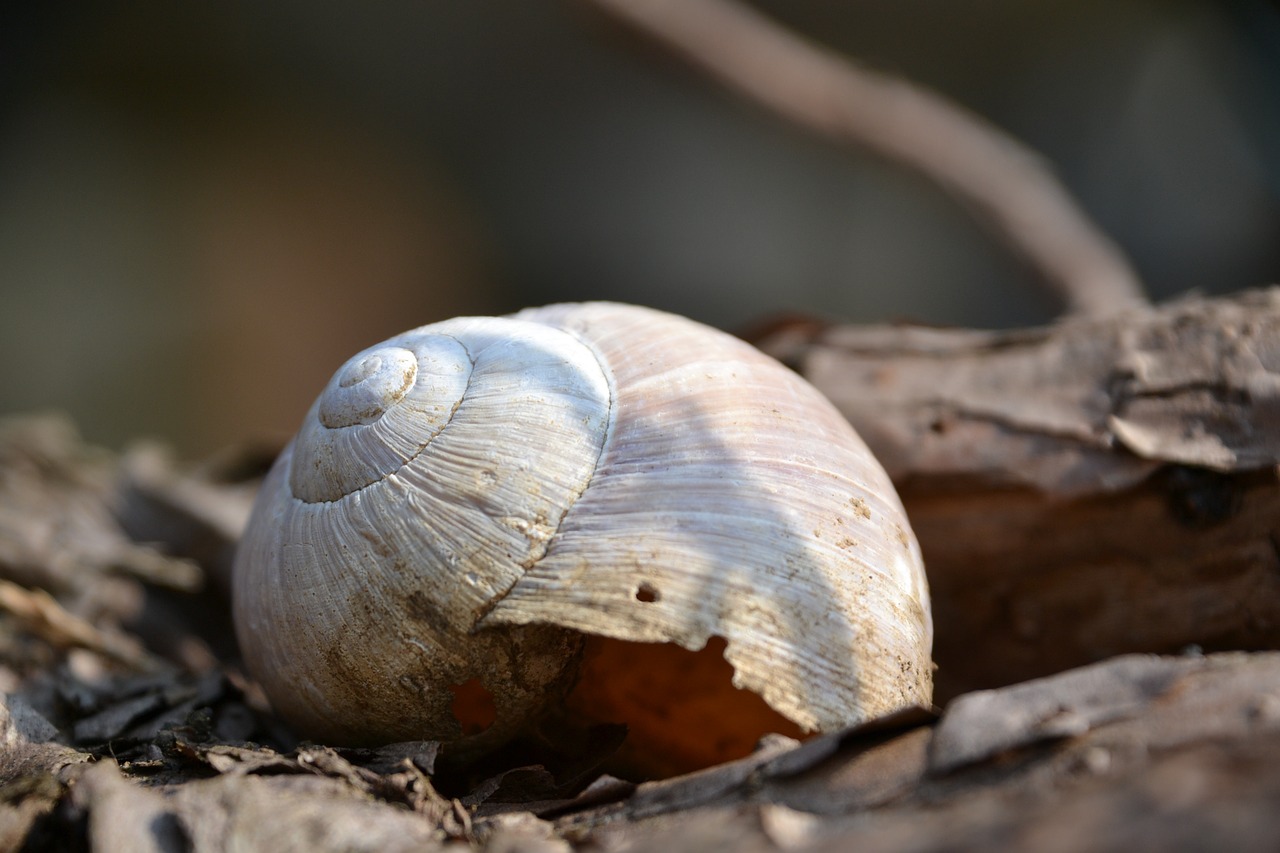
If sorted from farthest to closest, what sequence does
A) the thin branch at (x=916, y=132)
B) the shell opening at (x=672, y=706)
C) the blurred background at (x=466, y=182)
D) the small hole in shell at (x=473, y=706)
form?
the blurred background at (x=466, y=182) → the thin branch at (x=916, y=132) → the shell opening at (x=672, y=706) → the small hole in shell at (x=473, y=706)

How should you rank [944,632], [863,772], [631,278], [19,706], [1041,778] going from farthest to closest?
1. [631,278]
2. [944,632]
3. [19,706]
4. [863,772]
5. [1041,778]

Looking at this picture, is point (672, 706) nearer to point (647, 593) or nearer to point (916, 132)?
point (647, 593)

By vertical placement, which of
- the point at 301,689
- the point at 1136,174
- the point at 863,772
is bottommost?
the point at 301,689

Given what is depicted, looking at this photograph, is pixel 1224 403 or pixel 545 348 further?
pixel 1224 403

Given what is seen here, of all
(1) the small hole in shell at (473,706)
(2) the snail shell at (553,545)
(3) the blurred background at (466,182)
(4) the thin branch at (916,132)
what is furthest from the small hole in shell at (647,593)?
(3) the blurred background at (466,182)

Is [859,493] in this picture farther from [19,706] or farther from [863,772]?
[19,706]

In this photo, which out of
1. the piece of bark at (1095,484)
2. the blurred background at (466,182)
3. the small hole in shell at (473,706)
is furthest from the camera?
the blurred background at (466,182)

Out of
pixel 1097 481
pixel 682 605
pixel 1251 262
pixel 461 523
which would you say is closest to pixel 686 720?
pixel 682 605

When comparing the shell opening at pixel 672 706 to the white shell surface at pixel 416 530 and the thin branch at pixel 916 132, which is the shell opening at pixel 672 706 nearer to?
the white shell surface at pixel 416 530
